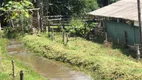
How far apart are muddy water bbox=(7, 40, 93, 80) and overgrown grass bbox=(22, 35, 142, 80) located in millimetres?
491

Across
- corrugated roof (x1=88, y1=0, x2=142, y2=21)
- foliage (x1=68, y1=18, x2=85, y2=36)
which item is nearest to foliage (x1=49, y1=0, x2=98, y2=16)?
corrugated roof (x1=88, y1=0, x2=142, y2=21)

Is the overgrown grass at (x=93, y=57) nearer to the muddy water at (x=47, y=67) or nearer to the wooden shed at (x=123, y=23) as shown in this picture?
the muddy water at (x=47, y=67)

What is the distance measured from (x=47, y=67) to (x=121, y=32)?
7185mm

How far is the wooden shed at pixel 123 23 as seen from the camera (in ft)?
66.3

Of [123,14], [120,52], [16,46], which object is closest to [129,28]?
[123,14]

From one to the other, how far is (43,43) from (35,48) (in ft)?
2.26

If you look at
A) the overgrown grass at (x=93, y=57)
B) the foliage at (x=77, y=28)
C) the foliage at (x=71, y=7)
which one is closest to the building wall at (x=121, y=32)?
the overgrown grass at (x=93, y=57)

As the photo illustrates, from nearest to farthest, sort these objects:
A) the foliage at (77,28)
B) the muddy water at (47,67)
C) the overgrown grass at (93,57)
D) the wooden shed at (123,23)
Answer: the overgrown grass at (93,57), the muddy water at (47,67), the wooden shed at (123,23), the foliage at (77,28)

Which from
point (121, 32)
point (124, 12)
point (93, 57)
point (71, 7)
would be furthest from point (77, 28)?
point (71, 7)

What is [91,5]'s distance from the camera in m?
36.8

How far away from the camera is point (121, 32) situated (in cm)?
2292

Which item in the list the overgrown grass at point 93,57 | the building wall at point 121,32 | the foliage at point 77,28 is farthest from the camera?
the foliage at point 77,28

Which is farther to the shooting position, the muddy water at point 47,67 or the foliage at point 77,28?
the foliage at point 77,28

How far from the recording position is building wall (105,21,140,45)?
2033 cm
